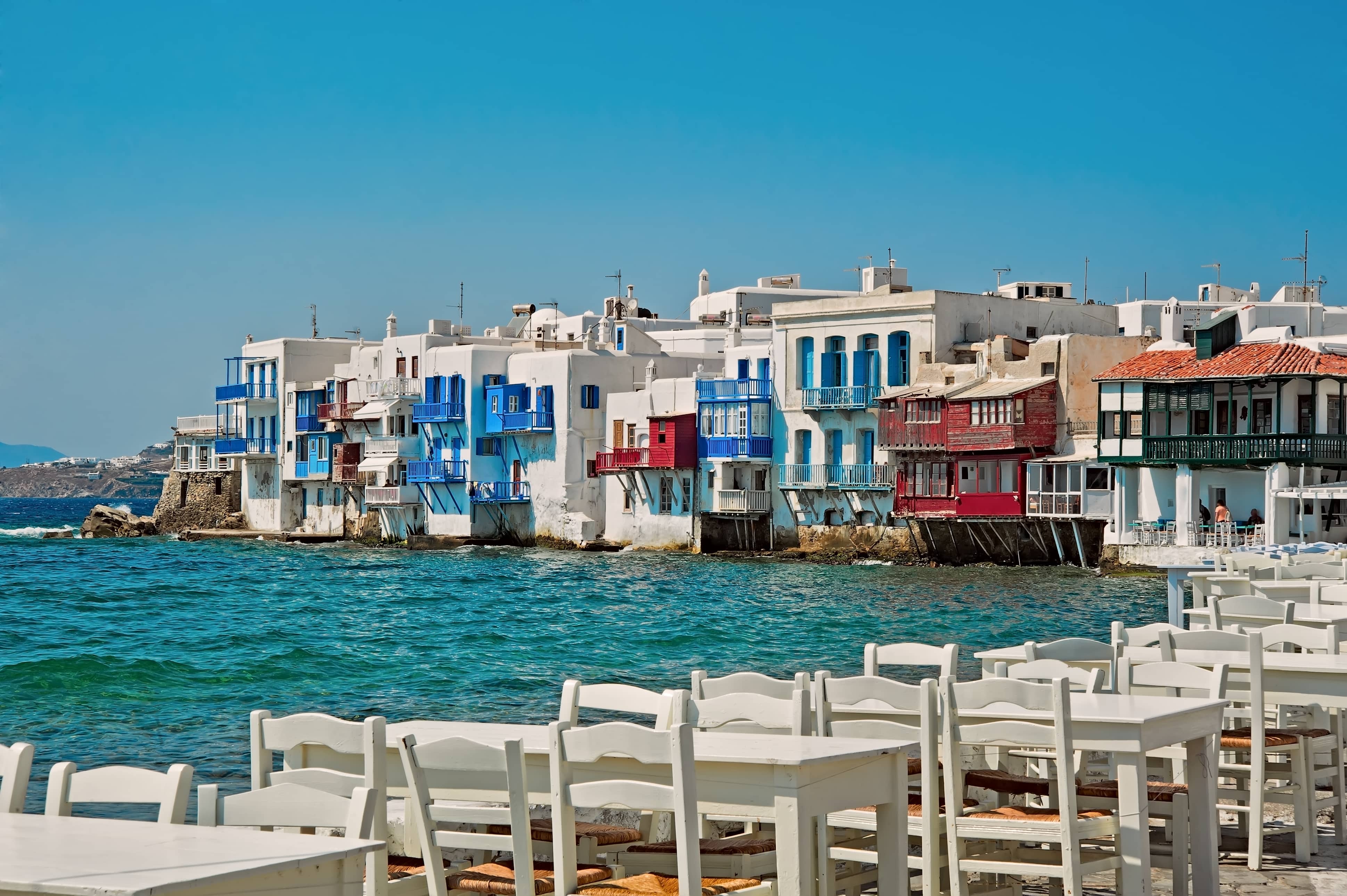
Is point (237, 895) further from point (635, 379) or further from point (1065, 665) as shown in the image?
point (635, 379)

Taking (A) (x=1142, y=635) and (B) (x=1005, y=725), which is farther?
(A) (x=1142, y=635)

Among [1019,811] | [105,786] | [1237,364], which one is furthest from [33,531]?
[105,786]

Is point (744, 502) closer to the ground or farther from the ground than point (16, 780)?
closer to the ground

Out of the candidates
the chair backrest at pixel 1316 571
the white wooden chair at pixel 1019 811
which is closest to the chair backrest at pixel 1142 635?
the white wooden chair at pixel 1019 811

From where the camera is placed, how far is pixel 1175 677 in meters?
7.78

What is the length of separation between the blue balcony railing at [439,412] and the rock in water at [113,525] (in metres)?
23.4

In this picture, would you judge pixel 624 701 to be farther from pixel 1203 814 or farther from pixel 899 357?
pixel 899 357

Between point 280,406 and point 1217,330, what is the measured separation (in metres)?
43.4

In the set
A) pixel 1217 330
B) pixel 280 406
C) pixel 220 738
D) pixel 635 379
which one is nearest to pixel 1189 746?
pixel 220 738

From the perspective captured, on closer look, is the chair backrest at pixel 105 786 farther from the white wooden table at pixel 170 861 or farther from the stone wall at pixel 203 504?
the stone wall at pixel 203 504

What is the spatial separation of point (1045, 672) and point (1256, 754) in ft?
3.63

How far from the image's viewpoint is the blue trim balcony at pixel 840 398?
55000 millimetres

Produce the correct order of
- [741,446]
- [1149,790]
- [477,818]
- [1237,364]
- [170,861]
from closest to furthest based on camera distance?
[170,861] → [477,818] → [1149,790] → [1237,364] → [741,446]

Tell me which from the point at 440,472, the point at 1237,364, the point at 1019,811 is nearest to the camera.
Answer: the point at 1019,811
